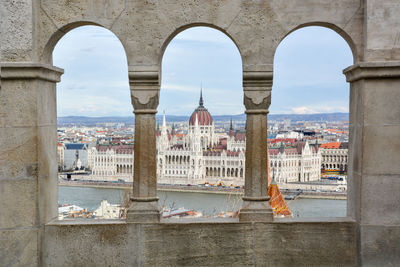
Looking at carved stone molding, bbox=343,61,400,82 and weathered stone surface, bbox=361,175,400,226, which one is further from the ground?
carved stone molding, bbox=343,61,400,82

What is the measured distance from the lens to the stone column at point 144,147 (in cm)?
309

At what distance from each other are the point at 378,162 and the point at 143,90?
150 centimetres

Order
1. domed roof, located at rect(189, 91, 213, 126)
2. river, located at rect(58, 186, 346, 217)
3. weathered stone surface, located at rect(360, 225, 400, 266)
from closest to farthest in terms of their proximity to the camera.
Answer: weathered stone surface, located at rect(360, 225, 400, 266) < river, located at rect(58, 186, 346, 217) < domed roof, located at rect(189, 91, 213, 126)

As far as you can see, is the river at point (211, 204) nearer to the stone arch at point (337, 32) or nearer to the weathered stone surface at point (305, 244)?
the weathered stone surface at point (305, 244)

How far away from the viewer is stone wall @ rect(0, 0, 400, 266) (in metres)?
3.02

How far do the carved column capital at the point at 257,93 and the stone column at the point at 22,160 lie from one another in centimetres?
123

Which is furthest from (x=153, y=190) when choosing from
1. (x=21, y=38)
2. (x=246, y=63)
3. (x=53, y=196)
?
(x=21, y=38)

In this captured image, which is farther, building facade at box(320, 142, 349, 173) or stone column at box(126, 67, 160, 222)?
building facade at box(320, 142, 349, 173)

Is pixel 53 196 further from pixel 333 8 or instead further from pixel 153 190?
pixel 333 8

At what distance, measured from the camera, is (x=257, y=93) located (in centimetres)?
308

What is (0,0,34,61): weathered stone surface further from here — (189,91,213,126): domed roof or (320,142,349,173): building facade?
(189,91,213,126): domed roof

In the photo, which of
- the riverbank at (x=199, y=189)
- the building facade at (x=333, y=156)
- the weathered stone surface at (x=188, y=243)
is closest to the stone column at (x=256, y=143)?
the weathered stone surface at (x=188, y=243)

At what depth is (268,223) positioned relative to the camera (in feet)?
10.2

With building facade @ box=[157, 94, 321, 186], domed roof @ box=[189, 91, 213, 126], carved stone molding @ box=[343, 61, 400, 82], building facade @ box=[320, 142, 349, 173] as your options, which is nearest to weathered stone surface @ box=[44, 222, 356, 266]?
carved stone molding @ box=[343, 61, 400, 82]
